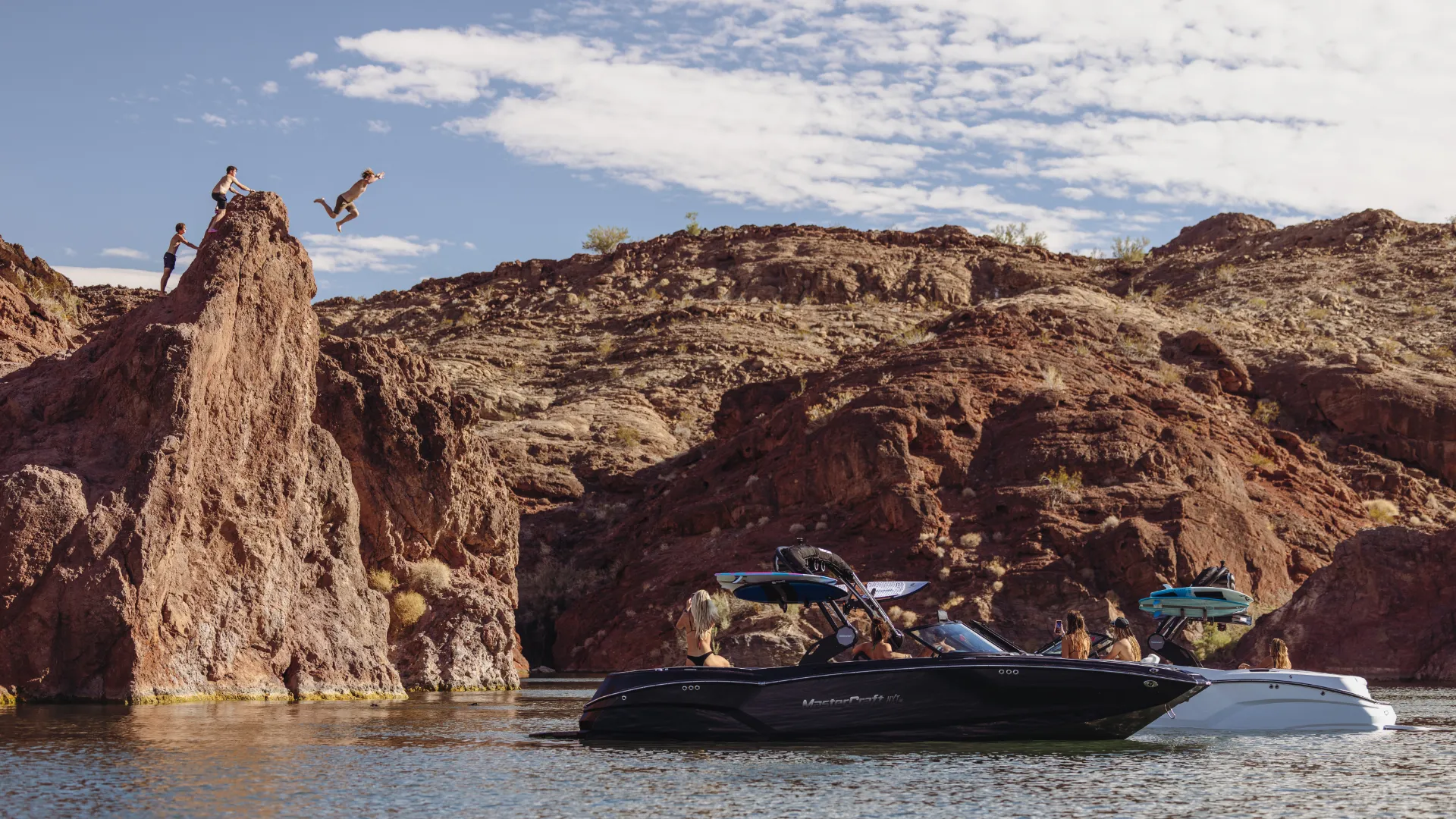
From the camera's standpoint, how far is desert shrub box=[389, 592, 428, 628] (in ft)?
117

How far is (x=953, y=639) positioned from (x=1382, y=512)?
41.3 metres

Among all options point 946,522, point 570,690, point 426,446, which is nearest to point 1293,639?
point 946,522

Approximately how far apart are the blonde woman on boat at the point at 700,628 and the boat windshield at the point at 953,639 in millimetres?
2616

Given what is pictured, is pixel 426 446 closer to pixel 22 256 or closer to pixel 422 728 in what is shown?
pixel 422 728

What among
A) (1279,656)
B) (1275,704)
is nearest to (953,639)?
(1275,704)

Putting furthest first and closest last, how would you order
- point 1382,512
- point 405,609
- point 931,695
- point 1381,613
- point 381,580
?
point 1382,512 < point 1381,613 < point 405,609 < point 381,580 < point 931,695

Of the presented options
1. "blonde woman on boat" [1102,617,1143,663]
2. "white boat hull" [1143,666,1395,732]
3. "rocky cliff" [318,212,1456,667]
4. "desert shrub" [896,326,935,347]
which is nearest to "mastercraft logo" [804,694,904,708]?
"blonde woman on boat" [1102,617,1143,663]

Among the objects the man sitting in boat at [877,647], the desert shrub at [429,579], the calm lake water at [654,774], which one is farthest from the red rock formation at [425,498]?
the man sitting in boat at [877,647]

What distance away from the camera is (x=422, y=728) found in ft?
76.0

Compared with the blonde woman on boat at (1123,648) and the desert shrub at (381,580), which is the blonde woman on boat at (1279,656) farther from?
the desert shrub at (381,580)

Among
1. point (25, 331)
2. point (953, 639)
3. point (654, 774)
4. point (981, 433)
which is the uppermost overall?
point (25, 331)

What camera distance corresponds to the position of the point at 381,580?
35375 millimetres

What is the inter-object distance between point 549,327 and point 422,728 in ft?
222

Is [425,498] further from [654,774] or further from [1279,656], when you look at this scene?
[654,774]
